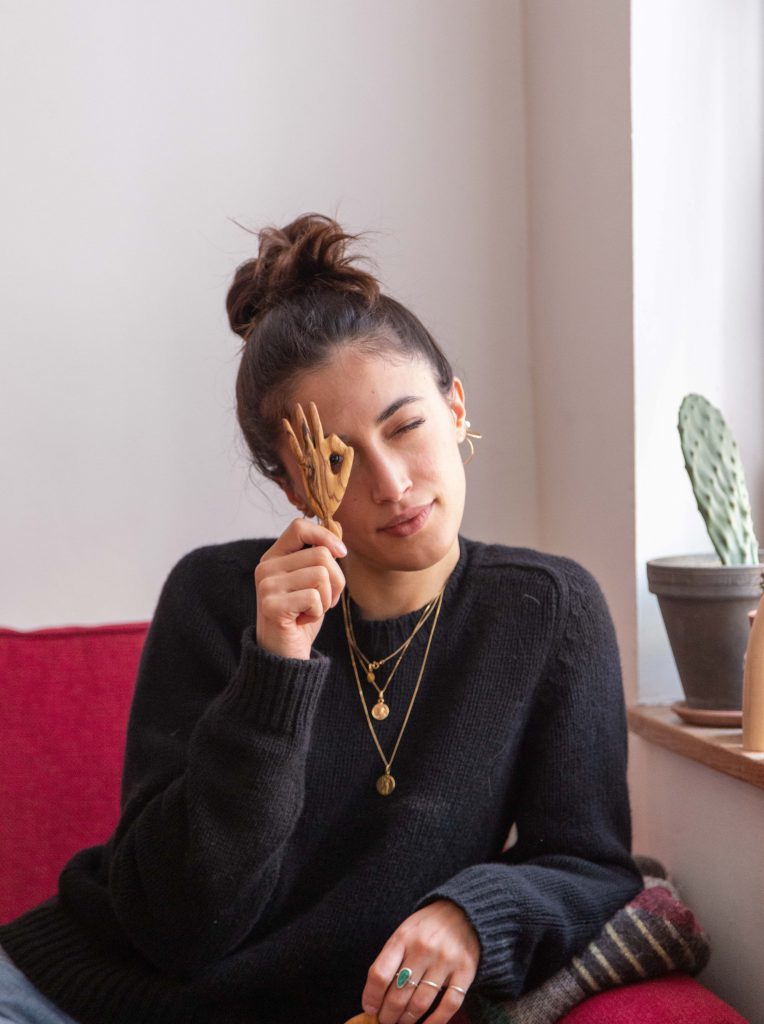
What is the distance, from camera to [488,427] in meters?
1.86

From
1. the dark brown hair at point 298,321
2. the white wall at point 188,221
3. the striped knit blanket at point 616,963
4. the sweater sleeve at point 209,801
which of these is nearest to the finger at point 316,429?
the dark brown hair at point 298,321

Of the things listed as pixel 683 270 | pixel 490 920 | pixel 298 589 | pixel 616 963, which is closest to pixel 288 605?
pixel 298 589

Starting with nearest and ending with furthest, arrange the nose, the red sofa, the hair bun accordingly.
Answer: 1. the nose
2. the hair bun
3. the red sofa

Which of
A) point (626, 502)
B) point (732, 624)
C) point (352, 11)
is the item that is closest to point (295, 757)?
point (732, 624)

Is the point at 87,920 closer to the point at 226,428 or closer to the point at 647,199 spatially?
the point at 226,428

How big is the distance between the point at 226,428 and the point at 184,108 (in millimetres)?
487

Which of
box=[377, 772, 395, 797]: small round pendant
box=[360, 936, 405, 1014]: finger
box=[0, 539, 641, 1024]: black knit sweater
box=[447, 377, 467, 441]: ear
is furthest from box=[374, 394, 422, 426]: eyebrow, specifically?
box=[360, 936, 405, 1014]: finger

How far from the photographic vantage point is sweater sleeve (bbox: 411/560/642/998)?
1065 millimetres

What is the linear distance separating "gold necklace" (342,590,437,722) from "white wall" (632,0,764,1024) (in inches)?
14.8

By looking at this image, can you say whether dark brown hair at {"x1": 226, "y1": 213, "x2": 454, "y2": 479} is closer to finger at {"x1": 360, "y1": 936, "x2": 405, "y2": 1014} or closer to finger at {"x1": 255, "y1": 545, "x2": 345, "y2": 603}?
finger at {"x1": 255, "y1": 545, "x2": 345, "y2": 603}

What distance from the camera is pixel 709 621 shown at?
1.32 meters

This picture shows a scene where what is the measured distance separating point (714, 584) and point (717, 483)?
121 millimetres

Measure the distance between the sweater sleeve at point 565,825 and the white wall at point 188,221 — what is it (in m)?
0.63

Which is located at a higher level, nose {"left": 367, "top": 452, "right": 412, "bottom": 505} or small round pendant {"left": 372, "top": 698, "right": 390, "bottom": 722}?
nose {"left": 367, "top": 452, "right": 412, "bottom": 505}
